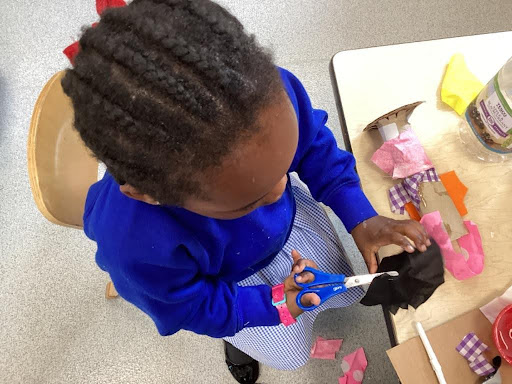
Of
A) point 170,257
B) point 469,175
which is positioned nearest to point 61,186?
point 170,257

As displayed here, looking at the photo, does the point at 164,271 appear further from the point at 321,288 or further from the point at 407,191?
the point at 407,191

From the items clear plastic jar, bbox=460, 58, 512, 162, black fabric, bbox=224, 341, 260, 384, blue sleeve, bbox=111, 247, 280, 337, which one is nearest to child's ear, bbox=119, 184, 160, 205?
blue sleeve, bbox=111, 247, 280, 337

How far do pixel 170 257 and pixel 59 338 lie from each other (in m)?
0.94

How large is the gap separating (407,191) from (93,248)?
1031 millimetres

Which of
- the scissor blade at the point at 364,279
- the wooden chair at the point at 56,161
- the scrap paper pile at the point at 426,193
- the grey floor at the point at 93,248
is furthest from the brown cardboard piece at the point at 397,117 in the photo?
the grey floor at the point at 93,248

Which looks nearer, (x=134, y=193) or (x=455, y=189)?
(x=134, y=193)

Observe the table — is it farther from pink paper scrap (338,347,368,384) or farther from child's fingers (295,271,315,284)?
→ pink paper scrap (338,347,368,384)

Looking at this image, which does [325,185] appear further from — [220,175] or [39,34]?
[39,34]

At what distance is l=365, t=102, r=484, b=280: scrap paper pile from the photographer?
64 cm

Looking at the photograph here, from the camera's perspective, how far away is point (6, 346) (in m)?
1.28

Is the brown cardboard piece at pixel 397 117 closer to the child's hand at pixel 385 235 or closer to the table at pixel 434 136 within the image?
the table at pixel 434 136

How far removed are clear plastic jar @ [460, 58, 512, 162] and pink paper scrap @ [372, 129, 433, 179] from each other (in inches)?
3.3

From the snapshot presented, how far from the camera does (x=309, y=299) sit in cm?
64

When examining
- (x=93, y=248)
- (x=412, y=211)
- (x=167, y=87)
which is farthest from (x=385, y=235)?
(x=93, y=248)
